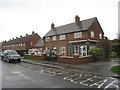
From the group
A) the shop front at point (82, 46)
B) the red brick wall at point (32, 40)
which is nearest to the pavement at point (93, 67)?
the shop front at point (82, 46)

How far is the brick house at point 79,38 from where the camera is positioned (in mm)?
24500

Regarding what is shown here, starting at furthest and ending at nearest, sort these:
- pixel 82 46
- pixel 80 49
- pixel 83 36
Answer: pixel 80 49 → pixel 83 36 → pixel 82 46

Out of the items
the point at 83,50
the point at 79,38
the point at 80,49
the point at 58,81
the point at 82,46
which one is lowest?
the point at 58,81

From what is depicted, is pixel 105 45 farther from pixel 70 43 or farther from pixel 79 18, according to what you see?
pixel 79 18

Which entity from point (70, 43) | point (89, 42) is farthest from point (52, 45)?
point (89, 42)

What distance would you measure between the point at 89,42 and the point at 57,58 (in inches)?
320

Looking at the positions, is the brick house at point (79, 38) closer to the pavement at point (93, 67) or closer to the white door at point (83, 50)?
the white door at point (83, 50)

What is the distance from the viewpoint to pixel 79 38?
2559 cm

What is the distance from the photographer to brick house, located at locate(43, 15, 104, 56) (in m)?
24.5

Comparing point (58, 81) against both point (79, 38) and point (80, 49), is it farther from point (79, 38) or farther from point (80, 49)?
point (79, 38)

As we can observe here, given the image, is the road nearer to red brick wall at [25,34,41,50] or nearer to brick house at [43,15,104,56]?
brick house at [43,15,104,56]

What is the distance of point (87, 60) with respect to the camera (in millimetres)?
18188

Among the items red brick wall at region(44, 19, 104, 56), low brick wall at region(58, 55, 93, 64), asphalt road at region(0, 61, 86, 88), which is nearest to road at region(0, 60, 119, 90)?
asphalt road at region(0, 61, 86, 88)

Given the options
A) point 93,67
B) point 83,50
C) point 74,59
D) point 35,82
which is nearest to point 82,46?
point 83,50
